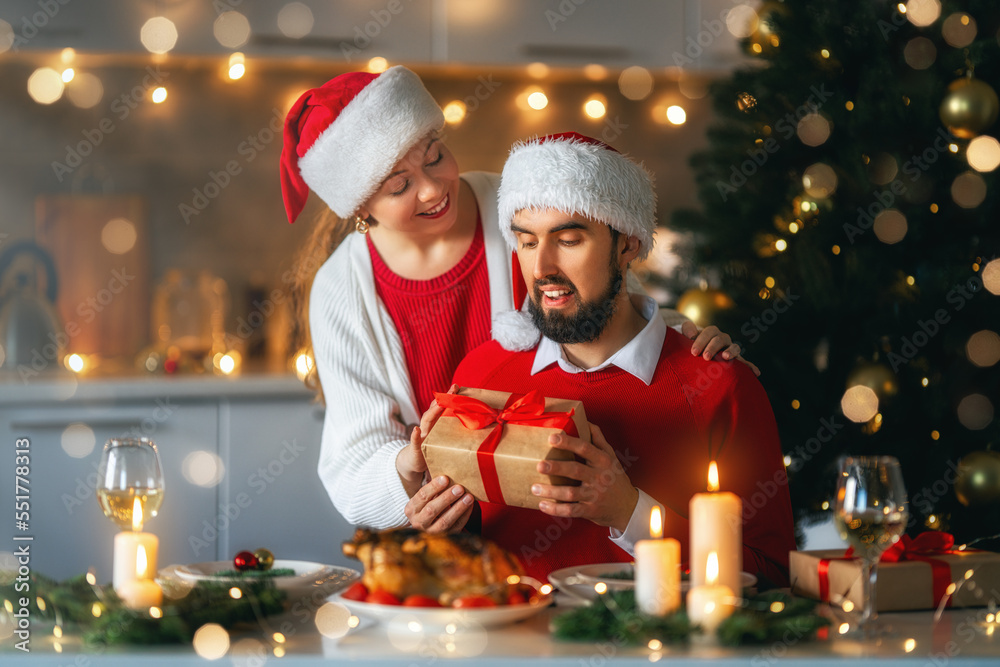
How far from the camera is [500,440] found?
1166 mm

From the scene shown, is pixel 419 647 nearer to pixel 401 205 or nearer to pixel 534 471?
pixel 534 471

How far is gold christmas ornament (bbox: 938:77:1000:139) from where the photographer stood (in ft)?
5.80

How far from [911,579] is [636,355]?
0.50 metres

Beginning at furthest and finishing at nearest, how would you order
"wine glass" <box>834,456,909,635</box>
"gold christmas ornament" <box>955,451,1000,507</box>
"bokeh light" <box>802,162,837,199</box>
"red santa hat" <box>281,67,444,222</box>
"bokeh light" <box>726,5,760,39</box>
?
1. "bokeh light" <box>726,5,760,39</box>
2. "bokeh light" <box>802,162,837,199</box>
3. "gold christmas ornament" <box>955,451,1000,507</box>
4. "red santa hat" <box>281,67,444,222</box>
5. "wine glass" <box>834,456,909,635</box>

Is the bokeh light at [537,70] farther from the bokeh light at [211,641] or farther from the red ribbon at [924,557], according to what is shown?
the bokeh light at [211,641]

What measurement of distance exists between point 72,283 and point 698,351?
2.26m

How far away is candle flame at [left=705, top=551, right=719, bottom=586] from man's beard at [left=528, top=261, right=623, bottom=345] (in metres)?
0.53

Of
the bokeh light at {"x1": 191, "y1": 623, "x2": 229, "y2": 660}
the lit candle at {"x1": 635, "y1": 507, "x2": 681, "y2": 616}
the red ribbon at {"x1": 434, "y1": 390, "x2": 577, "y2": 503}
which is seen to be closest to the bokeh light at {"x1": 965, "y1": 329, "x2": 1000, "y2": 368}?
the red ribbon at {"x1": 434, "y1": 390, "x2": 577, "y2": 503}

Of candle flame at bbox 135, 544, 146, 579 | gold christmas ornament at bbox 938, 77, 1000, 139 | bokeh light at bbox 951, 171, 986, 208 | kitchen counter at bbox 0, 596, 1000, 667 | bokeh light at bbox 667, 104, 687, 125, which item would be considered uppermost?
bokeh light at bbox 667, 104, 687, 125

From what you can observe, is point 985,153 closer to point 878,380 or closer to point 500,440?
point 878,380

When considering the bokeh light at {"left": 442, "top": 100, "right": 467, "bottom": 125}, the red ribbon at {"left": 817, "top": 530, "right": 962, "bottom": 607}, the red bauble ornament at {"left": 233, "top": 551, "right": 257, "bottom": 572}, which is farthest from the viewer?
the bokeh light at {"left": 442, "top": 100, "right": 467, "bottom": 125}

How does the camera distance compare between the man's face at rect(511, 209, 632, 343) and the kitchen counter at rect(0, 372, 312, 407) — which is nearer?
the man's face at rect(511, 209, 632, 343)

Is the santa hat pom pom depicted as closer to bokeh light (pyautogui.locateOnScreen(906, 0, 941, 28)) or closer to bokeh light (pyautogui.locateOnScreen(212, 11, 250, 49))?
bokeh light (pyautogui.locateOnScreen(906, 0, 941, 28))

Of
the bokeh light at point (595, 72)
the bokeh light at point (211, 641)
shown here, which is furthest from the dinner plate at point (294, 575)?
the bokeh light at point (595, 72)
